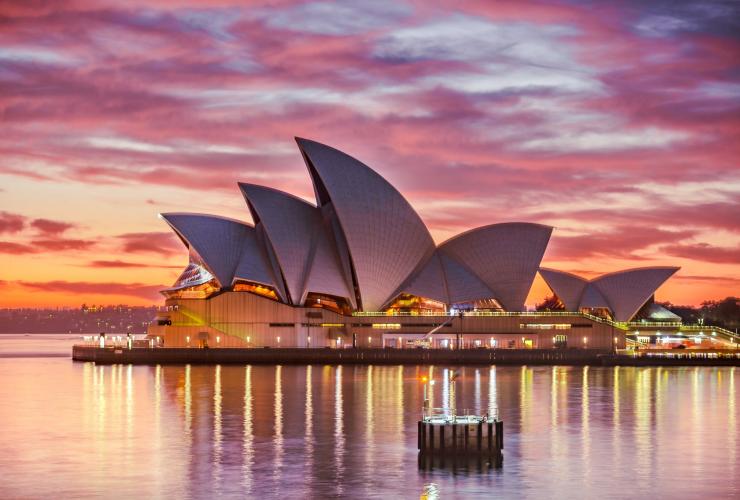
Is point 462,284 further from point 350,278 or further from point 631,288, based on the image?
point 631,288

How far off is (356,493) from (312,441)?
412 inches

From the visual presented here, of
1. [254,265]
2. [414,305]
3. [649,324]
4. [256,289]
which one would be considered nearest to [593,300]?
[649,324]

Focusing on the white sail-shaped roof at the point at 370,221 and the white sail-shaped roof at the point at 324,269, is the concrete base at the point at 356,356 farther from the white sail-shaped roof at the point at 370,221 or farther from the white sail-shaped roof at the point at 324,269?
the white sail-shaped roof at the point at 370,221

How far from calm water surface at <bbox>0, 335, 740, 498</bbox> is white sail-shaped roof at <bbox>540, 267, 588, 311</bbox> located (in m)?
41.4

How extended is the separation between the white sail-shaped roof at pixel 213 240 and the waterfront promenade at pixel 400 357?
6.62m

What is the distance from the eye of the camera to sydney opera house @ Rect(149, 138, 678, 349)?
9425 centimetres

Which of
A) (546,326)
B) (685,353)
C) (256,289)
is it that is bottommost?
(685,353)

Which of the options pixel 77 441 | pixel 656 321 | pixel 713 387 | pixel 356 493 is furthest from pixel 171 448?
pixel 656 321

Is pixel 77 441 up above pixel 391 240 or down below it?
below

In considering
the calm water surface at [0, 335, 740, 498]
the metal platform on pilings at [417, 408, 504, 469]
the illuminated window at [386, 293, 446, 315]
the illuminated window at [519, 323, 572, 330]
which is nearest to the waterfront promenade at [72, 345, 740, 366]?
the illuminated window at [519, 323, 572, 330]

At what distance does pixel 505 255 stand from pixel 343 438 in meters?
61.7

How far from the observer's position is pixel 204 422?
4759 centimetres

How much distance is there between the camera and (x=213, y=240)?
96.1m

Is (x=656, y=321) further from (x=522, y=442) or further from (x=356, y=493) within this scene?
(x=356, y=493)
